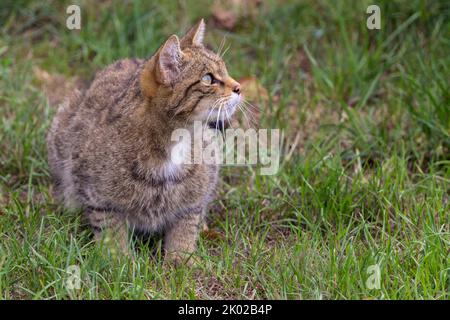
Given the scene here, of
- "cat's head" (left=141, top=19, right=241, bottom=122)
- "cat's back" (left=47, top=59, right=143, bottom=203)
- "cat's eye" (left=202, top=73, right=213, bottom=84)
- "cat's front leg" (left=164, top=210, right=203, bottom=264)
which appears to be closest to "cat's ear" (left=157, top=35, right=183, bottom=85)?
"cat's head" (left=141, top=19, right=241, bottom=122)

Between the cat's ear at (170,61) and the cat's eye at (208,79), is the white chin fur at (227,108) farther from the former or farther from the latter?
the cat's ear at (170,61)

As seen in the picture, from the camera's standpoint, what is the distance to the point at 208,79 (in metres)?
4.16

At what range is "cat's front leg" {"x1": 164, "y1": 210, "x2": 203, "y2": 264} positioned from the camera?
446 centimetres

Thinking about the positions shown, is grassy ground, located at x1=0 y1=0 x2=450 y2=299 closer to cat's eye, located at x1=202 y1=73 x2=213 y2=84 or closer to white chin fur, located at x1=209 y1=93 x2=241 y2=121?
white chin fur, located at x1=209 y1=93 x2=241 y2=121

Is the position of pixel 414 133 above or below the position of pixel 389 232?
above

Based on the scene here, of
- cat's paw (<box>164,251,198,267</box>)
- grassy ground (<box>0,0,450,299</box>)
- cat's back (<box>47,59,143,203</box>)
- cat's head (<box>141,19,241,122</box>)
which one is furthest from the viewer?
cat's back (<box>47,59,143,203</box>)

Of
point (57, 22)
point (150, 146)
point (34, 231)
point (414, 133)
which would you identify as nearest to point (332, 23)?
point (414, 133)

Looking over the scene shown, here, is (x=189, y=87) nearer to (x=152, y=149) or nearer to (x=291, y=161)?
(x=152, y=149)

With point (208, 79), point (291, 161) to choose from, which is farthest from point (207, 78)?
point (291, 161)

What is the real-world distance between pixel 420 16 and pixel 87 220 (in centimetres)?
326

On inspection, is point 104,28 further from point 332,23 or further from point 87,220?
point 87,220

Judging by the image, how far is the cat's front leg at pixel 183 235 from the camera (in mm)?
4461

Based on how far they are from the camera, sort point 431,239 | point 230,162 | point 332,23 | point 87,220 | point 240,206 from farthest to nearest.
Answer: point 332,23, point 230,162, point 240,206, point 87,220, point 431,239

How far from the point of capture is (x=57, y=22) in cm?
670
